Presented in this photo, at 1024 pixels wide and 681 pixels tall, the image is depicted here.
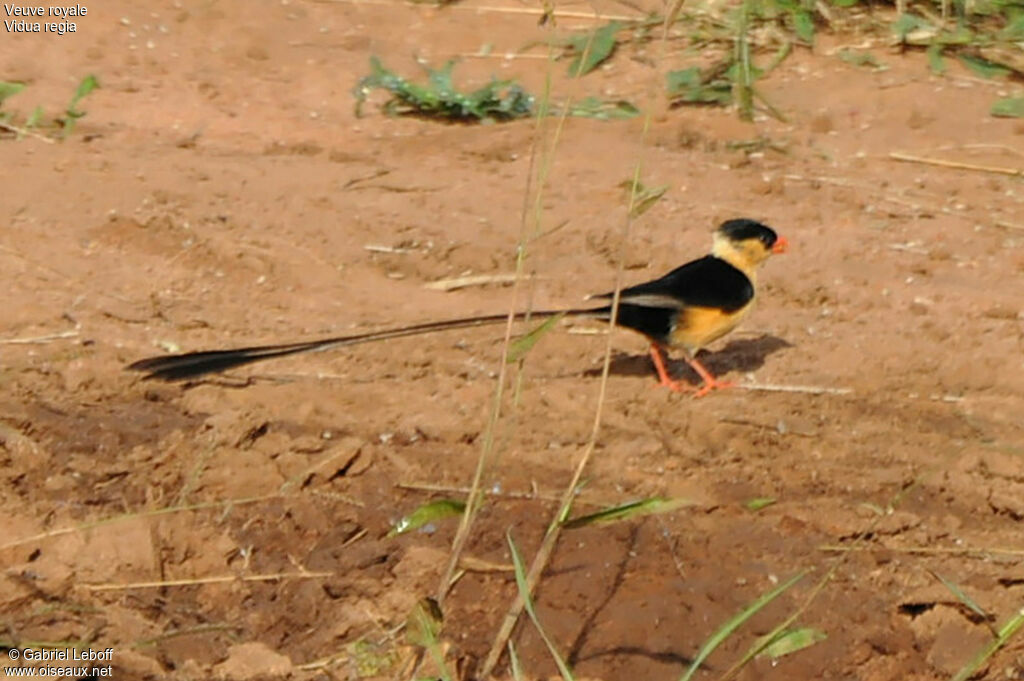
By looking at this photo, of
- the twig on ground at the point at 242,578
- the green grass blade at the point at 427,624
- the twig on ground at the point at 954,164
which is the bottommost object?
the twig on ground at the point at 954,164

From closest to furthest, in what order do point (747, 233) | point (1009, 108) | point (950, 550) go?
point (950, 550) → point (747, 233) → point (1009, 108)

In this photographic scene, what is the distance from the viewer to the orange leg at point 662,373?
606cm

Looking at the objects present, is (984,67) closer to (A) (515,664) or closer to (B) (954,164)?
(B) (954,164)

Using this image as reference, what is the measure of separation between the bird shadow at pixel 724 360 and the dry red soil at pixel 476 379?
0.04m

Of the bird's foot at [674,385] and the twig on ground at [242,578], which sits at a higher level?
the twig on ground at [242,578]

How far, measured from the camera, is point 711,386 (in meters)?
6.07

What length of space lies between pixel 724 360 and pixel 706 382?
373 mm

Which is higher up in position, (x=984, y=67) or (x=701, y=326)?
(x=701, y=326)

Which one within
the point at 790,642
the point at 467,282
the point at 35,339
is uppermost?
the point at 790,642

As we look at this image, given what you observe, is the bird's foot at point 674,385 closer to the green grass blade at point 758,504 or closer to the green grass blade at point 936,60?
the green grass blade at point 758,504

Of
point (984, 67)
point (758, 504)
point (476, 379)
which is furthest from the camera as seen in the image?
point (984, 67)

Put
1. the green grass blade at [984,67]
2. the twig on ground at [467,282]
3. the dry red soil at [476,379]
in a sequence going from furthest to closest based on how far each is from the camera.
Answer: the green grass blade at [984,67], the twig on ground at [467,282], the dry red soil at [476,379]

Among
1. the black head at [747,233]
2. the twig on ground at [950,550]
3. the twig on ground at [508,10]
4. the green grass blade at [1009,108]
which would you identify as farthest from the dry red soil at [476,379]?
the twig on ground at [508,10]

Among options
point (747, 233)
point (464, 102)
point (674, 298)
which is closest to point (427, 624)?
point (674, 298)
